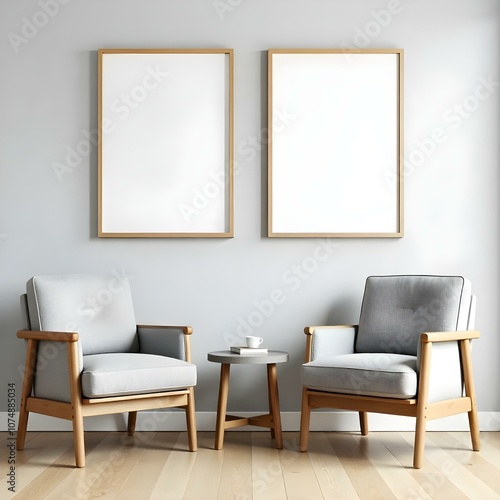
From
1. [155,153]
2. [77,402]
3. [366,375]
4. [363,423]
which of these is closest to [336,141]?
[155,153]

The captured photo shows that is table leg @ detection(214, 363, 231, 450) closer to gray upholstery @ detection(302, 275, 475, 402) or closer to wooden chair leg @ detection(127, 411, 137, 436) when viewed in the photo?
gray upholstery @ detection(302, 275, 475, 402)

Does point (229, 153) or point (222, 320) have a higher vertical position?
point (229, 153)

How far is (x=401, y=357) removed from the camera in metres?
3.56

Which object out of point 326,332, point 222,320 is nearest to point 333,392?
point 326,332

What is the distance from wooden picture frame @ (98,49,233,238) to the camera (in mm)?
4172

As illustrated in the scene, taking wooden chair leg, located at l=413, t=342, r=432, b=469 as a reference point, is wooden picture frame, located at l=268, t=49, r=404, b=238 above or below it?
above

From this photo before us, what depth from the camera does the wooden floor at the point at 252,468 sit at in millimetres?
2848

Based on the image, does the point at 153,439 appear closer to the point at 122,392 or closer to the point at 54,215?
the point at 122,392

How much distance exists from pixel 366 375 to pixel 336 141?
4.78 feet

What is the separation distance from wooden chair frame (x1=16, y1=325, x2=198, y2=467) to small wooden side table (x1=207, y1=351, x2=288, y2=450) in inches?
6.1

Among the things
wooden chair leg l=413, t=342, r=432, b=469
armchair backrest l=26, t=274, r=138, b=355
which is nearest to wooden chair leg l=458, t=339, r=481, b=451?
wooden chair leg l=413, t=342, r=432, b=469

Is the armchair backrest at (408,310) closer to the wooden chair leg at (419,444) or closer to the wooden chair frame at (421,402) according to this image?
the wooden chair frame at (421,402)

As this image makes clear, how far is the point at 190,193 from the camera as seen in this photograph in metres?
4.18

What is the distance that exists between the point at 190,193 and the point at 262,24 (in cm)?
106
